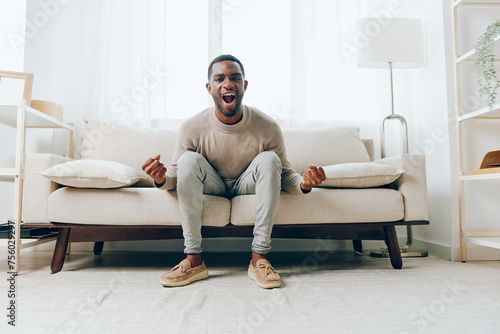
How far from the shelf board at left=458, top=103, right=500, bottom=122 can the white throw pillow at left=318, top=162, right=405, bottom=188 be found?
54 centimetres

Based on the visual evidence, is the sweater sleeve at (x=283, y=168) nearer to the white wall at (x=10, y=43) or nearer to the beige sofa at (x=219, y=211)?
the beige sofa at (x=219, y=211)

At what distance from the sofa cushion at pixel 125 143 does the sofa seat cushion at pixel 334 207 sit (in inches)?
28.5

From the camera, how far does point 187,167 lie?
1.57m

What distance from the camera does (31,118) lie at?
205 cm

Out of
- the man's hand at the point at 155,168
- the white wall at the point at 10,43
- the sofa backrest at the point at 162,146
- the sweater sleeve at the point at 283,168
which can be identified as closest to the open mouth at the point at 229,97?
the sweater sleeve at the point at 283,168

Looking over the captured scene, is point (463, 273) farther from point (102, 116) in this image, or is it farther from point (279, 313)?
point (102, 116)

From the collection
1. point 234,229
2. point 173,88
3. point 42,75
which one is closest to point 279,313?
point 234,229

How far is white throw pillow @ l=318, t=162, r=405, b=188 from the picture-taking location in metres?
1.76

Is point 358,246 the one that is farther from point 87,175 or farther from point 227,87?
point 87,175

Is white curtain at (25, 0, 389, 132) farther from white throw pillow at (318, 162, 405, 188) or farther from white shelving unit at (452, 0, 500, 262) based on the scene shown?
white throw pillow at (318, 162, 405, 188)

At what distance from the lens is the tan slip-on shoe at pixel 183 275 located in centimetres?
144

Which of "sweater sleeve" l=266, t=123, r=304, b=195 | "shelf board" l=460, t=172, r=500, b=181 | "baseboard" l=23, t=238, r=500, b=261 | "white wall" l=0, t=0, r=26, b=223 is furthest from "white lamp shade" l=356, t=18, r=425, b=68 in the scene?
"white wall" l=0, t=0, r=26, b=223

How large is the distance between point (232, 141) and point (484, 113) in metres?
1.31

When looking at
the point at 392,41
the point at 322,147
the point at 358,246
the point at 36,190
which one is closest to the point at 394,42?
the point at 392,41
